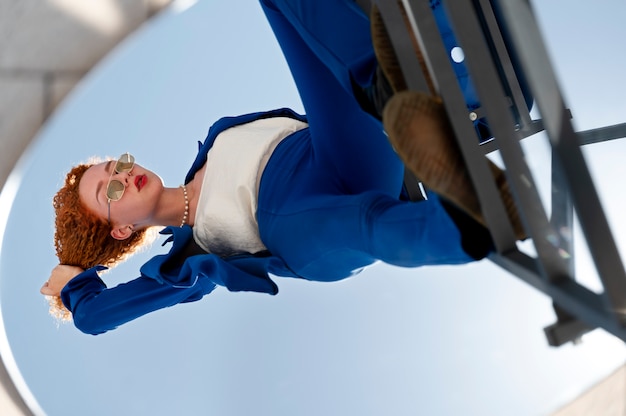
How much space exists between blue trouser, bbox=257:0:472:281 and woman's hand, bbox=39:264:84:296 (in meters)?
0.47

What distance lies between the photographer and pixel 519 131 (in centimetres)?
150

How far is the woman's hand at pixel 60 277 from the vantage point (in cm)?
158

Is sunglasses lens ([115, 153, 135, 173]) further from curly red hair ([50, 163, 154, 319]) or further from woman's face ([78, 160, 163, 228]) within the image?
curly red hair ([50, 163, 154, 319])

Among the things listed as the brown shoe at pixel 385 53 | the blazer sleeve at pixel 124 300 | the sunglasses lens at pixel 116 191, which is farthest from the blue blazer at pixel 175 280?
the brown shoe at pixel 385 53

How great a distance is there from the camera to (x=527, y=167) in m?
0.91

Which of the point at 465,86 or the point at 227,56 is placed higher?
the point at 227,56

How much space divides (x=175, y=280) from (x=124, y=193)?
24 cm

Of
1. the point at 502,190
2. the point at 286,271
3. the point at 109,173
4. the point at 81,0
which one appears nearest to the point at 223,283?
the point at 286,271

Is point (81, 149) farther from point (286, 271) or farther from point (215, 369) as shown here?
point (286, 271)

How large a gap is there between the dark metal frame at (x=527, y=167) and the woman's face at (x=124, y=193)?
26.3 inches

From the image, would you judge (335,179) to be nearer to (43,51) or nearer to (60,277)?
(60,277)

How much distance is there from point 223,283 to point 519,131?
641mm

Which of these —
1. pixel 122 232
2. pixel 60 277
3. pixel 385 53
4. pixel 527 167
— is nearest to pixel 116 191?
pixel 122 232

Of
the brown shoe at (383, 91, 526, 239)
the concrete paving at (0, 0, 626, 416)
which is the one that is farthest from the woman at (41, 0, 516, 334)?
the concrete paving at (0, 0, 626, 416)
